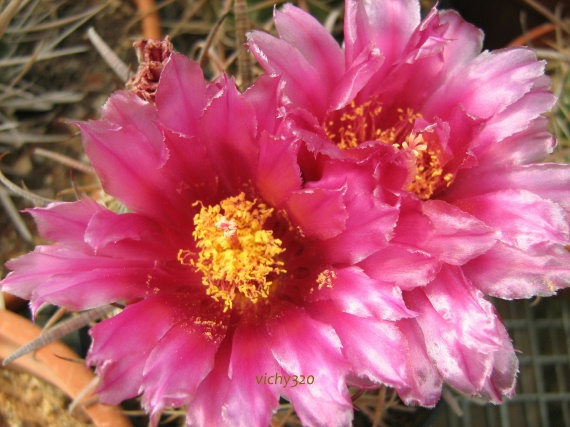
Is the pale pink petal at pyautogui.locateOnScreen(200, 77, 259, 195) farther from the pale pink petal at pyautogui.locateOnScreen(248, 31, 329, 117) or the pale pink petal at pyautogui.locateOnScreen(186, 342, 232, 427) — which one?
the pale pink petal at pyautogui.locateOnScreen(186, 342, 232, 427)

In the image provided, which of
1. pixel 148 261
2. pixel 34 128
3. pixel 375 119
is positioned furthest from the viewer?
pixel 34 128

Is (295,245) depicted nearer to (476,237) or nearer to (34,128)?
(476,237)

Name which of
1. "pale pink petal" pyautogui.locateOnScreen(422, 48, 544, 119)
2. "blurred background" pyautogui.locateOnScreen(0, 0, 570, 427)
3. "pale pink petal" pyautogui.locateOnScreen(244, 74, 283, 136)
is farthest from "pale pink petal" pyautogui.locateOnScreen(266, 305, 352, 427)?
"blurred background" pyautogui.locateOnScreen(0, 0, 570, 427)

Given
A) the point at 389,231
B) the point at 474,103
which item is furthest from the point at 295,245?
the point at 474,103

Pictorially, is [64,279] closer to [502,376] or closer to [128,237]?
[128,237]

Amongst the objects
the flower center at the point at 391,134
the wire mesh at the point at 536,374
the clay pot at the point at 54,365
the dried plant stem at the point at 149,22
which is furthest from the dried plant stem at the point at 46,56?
the wire mesh at the point at 536,374

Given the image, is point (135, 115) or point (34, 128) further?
point (34, 128)
